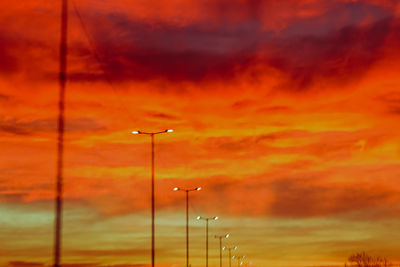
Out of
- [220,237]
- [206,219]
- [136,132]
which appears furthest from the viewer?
[220,237]

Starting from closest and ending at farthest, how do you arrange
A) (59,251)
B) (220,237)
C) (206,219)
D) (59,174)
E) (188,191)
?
(59,251) → (59,174) → (188,191) → (206,219) → (220,237)

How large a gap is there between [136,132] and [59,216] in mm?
33572

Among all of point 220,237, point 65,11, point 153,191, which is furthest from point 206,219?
point 65,11

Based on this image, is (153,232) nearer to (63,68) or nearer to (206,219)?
(63,68)

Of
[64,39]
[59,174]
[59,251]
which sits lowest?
[59,251]

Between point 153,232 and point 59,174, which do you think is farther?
point 153,232

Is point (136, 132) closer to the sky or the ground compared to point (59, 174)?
closer to the sky

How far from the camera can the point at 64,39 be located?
4869 centimetres

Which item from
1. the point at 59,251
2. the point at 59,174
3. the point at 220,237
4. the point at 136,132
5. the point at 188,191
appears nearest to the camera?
the point at 59,251

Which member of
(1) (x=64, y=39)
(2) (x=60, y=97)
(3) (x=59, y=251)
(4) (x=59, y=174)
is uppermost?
(1) (x=64, y=39)

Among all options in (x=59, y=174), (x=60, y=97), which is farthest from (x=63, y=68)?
(x=59, y=174)

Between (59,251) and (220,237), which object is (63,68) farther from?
(220,237)

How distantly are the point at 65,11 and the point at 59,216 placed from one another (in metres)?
11.9

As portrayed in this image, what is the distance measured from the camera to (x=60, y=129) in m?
47.1
